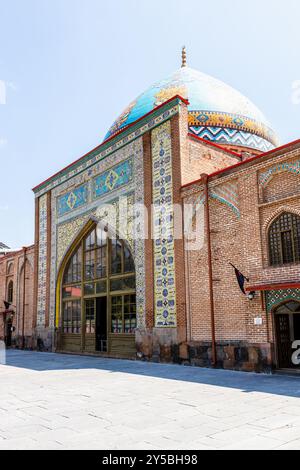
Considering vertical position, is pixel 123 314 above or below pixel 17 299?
below

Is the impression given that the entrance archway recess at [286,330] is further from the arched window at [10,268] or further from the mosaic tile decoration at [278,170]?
the arched window at [10,268]

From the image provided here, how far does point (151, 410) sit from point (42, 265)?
1444cm

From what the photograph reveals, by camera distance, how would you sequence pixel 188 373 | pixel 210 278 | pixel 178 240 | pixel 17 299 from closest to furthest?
pixel 188 373, pixel 210 278, pixel 178 240, pixel 17 299

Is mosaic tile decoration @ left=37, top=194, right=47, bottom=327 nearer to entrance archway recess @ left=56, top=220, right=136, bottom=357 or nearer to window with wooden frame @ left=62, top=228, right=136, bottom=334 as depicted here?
entrance archway recess @ left=56, top=220, right=136, bottom=357

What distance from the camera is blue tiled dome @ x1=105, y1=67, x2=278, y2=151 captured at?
18047mm

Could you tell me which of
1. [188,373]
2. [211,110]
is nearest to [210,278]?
[188,373]

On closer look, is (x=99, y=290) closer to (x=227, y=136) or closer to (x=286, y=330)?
(x=286, y=330)

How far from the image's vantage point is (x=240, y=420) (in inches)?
208

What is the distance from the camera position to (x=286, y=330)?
33.2 feet

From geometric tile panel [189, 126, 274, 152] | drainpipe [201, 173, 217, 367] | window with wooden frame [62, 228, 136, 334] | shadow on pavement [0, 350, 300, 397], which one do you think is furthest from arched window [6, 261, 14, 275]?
drainpipe [201, 173, 217, 367]

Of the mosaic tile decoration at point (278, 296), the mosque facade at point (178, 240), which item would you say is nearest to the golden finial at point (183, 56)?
the mosque facade at point (178, 240)

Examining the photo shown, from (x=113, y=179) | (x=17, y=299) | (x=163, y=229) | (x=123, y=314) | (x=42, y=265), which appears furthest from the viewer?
(x=17, y=299)

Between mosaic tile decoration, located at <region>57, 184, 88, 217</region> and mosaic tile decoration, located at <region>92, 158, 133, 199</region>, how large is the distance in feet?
2.60

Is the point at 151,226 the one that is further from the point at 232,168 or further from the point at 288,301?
the point at 288,301
